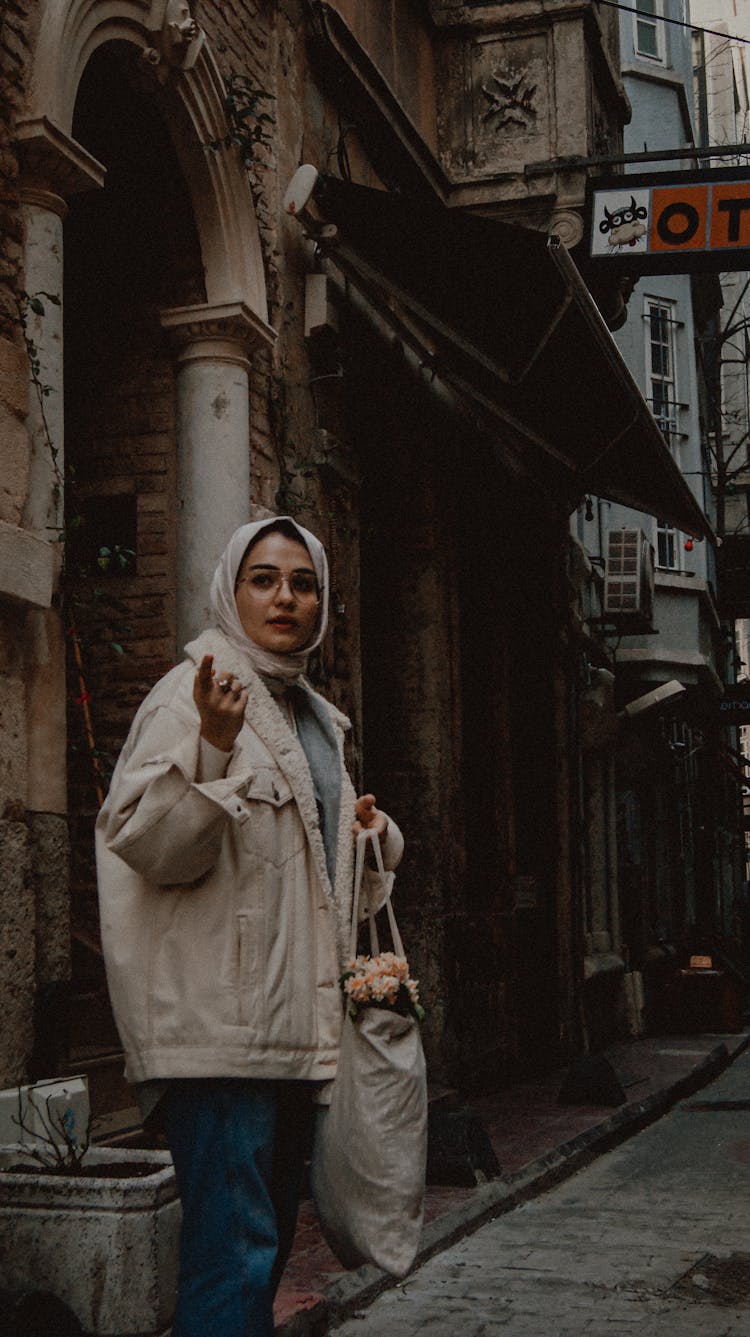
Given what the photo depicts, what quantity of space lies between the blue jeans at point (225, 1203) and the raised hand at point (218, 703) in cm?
65

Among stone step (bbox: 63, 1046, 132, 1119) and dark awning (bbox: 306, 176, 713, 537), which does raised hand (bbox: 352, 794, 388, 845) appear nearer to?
stone step (bbox: 63, 1046, 132, 1119)

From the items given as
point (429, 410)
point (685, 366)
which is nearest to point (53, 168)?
point (429, 410)

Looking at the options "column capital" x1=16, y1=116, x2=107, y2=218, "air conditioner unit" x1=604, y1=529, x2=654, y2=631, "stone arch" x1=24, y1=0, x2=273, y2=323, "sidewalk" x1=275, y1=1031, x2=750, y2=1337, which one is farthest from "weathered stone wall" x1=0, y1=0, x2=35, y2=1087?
"air conditioner unit" x1=604, y1=529, x2=654, y2=631

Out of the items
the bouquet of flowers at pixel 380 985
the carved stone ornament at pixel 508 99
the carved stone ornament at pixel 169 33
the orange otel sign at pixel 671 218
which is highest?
the carved stone ornament at pixel 508 99

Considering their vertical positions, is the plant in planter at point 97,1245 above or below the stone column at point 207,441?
below

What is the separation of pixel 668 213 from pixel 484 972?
5722 millimetres

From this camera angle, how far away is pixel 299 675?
360 cm

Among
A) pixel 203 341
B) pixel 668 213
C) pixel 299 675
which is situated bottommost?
pixel 299 675

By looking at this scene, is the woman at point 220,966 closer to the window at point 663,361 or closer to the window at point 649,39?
the window at point 663,361

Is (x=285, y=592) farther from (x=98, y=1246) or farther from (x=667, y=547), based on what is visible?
(x=667, y=547)

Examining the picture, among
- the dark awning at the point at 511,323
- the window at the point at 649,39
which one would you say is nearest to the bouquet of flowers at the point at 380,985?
the dark awning at the point at 511,323

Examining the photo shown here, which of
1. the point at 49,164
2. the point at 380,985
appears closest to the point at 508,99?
the point at 49,164

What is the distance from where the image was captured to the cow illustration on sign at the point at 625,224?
1054cm

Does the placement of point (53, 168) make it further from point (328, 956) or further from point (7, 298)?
point (328, 956)
